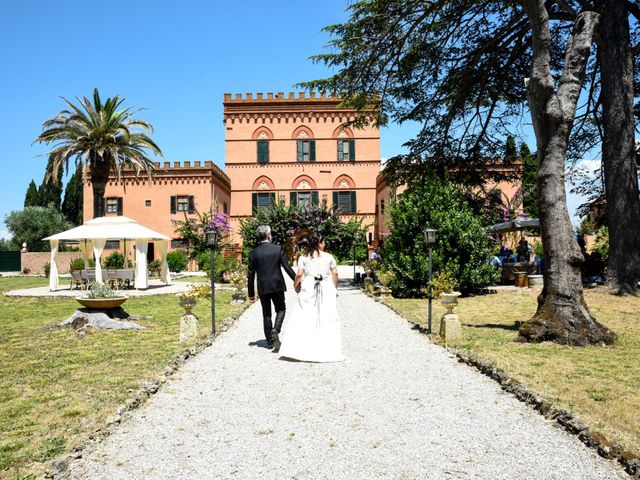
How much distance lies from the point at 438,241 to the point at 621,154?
219 inches

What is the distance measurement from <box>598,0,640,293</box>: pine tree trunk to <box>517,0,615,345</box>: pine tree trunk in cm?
696

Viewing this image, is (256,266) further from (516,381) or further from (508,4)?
(508,4)

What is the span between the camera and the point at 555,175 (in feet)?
31.9

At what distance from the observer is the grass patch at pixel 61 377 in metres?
4.66

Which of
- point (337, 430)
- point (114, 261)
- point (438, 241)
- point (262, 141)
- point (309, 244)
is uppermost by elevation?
point (262, 141)

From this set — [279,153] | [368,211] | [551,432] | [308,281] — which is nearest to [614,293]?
[308,281]

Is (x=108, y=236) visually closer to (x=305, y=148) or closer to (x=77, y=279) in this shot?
(x=77, y=279)

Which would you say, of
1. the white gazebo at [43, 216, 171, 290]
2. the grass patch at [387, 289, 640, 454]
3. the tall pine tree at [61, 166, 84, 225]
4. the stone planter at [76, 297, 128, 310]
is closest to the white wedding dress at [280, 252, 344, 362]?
the grass patch at [387, 289, 640, 454]

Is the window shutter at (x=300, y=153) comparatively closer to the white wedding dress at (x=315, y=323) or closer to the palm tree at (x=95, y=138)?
the palm tree at (x=95, y=138)

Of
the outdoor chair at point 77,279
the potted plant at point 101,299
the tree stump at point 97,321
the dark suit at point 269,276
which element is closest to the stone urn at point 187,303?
the dark suit at point 269,276

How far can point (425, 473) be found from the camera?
3883 millimetres

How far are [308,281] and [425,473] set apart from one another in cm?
451

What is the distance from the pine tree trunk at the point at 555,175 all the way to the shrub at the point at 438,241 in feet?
24.2

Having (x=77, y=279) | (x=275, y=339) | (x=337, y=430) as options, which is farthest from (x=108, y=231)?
(x=337, y=430)
